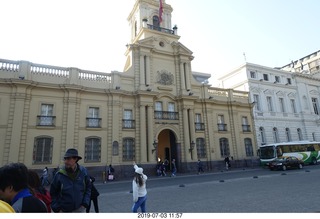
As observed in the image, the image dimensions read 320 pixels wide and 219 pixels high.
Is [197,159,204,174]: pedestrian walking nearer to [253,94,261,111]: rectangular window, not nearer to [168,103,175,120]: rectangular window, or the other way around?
[168,103,175,120]: rectangular window

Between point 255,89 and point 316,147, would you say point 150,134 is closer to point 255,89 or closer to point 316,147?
point 255,89

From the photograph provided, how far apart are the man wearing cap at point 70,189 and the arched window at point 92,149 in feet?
57.6

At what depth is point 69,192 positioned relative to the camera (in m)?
3.86

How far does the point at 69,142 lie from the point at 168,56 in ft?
51.1

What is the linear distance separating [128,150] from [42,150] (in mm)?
7911

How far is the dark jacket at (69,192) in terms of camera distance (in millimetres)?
3822

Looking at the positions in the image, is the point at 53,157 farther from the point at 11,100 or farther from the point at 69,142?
the point at 11,100

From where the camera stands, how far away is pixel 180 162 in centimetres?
2453

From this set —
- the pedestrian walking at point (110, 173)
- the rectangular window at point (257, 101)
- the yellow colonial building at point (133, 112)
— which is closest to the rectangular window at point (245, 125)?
the yellow colonial building at point (133, 112)

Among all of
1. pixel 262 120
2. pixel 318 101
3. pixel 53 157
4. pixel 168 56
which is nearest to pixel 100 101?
pixel 53 157

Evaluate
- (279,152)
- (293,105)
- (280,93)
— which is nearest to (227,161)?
(279,152)

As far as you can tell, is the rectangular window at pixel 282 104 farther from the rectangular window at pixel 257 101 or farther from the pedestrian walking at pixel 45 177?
the pedestrian walking at pixel 45 177

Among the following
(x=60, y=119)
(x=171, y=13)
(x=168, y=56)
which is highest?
(x=171, y=13)

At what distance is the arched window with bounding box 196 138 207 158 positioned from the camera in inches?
1023
